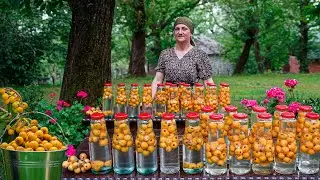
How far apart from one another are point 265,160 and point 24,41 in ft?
43.0

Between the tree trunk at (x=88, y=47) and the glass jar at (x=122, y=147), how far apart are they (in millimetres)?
2986

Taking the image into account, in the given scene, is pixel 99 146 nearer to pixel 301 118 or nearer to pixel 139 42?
pixel 301 118

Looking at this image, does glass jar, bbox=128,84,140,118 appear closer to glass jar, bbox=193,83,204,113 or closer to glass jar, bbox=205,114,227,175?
glass jar, bbox=193,83,204,113

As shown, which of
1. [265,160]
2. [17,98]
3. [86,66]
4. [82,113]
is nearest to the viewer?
[265,160]

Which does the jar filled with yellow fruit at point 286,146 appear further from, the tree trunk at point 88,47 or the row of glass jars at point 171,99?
the tree trunk at point 88,47

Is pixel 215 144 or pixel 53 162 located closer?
pixel 53 162

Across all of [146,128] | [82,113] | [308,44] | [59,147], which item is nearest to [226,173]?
[146,128]

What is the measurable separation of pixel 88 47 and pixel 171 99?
1.81 meters

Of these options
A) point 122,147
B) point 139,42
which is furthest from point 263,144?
point 139,42

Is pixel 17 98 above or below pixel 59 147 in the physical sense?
above

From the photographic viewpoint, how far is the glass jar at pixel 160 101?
3.94 meters

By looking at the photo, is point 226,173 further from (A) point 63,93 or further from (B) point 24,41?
(B) point 24,41

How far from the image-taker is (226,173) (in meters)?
2.44

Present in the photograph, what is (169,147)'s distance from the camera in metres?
2.48
